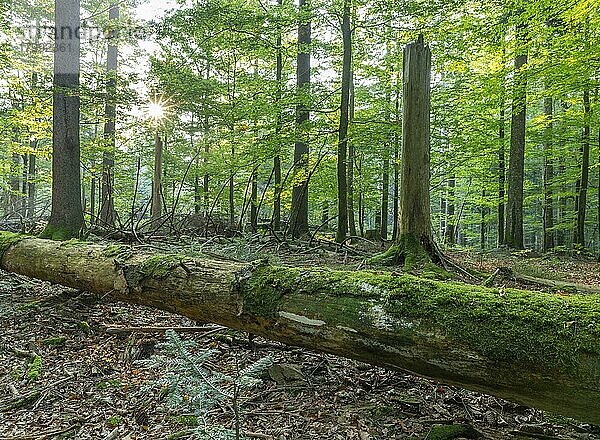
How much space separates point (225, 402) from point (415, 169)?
11.9ft

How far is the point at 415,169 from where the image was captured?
509cm

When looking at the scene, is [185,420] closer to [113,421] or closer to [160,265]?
[113,421]

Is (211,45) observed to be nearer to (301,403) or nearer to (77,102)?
(77,102)

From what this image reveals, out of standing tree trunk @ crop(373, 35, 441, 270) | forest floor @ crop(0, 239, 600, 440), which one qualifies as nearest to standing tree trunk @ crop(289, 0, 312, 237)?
standing tree trunk @ crop(373, 35, 441, 270)

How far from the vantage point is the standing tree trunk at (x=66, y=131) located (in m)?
7.41

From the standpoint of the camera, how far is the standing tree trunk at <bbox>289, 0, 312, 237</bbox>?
8203 millimetres

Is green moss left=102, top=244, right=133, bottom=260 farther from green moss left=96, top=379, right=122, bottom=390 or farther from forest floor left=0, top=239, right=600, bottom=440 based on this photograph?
green moss left=96, top=379, right=122, bottom=390

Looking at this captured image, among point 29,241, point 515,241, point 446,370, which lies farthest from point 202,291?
point 515,241

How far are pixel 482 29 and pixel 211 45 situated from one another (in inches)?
248

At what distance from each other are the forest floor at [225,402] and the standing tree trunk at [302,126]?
15.4 ft

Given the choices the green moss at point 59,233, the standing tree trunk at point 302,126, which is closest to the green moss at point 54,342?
the green moss at point 59,233

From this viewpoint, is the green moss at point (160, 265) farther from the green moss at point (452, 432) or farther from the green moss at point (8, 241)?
the green moss at point (8, 241)

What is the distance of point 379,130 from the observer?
8.44 metres

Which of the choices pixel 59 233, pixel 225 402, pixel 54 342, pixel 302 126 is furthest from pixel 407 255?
pixel 59 233
